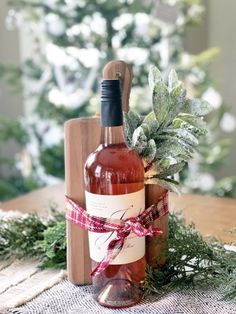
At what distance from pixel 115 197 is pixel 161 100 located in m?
0.14

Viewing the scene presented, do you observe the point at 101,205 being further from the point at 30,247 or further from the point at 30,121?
the point at 30,121

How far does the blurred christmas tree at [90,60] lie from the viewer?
2.08 metres

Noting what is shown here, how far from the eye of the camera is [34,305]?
0.58 m

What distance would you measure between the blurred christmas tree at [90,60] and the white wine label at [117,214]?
145cm

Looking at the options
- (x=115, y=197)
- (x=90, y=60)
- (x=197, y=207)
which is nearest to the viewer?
(x=115, y=197)

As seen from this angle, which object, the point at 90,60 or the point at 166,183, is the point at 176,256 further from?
the point at 90,60

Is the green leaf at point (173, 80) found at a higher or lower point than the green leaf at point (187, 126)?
higher

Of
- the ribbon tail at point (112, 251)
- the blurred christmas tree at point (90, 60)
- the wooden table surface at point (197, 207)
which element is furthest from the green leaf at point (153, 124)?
the blurred christmas tree at point (90, 60)

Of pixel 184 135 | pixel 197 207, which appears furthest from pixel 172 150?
pixel 197 207

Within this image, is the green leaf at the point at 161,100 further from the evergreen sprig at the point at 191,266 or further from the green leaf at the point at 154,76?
the evergreen sprig at the point at 191,266

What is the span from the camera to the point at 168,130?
0.60 meters

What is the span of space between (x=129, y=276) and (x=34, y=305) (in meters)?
0.12

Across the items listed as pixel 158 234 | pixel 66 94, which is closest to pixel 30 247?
pixel 158 234

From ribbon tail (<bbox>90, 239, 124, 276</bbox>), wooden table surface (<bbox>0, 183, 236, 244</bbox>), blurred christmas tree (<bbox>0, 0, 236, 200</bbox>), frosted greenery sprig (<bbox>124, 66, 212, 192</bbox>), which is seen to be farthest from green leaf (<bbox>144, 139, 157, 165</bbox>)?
blurred christmas tree (<bbox>0, 0, 236, 200</bbox>)
